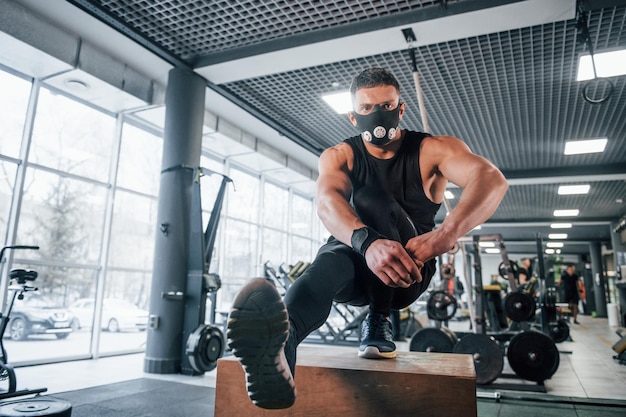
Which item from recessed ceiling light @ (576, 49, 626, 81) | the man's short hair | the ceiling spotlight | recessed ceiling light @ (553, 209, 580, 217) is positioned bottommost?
the man's short hair

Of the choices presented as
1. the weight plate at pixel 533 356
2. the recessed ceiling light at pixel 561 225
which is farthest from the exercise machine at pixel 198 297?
the recessed ceiling light at pixel 561 225

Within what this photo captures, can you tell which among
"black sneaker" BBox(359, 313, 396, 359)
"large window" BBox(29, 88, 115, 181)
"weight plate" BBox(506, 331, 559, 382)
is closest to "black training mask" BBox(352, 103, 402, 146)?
"black sneaker" BBox(359, 313, 396, 359)

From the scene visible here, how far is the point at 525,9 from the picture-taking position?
3426 millimetres

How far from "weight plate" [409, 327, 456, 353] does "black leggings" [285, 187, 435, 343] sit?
2.96m

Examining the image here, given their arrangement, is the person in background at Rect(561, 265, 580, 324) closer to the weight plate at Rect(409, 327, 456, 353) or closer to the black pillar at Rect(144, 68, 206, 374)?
the weight plate at Rect(409, 327, 456, 353)

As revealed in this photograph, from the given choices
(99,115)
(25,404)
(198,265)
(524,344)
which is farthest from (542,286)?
(99,115)

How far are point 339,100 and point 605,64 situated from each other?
279 centimetres

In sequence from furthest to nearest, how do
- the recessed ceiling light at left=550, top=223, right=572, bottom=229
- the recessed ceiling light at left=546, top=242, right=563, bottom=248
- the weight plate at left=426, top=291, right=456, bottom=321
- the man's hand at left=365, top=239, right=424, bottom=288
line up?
the recessed ceiling light at left=546, top=242, right=563, bottom=248 → the recessed ceiling light at left=550, top=223, right=572, bottom=229 → the weight plate at left=426, top=291, right=456, bottom=321 → the man's hand at left=365, top=239, right=424, bottom=288

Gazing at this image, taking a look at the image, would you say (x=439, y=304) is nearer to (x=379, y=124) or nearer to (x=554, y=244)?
(x=379, y=124)

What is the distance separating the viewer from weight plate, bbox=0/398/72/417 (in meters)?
1.86

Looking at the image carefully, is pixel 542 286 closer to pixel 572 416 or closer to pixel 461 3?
pixel 572 416

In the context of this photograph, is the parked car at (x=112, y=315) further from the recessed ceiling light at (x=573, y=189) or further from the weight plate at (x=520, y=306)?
the recessed ceiling light at (x=573, y=189)

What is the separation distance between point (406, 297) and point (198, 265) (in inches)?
120

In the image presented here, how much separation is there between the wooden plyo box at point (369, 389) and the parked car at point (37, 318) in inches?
158
